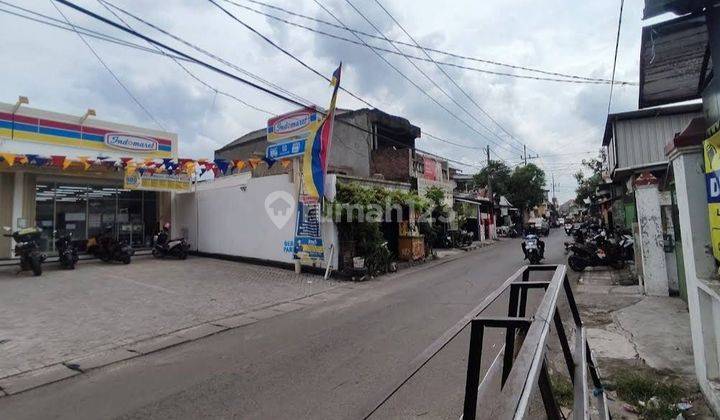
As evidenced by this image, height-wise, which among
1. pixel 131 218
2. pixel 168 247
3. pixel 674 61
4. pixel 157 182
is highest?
pixel 157 182

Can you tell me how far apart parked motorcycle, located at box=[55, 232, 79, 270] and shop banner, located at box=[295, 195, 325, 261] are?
744cm

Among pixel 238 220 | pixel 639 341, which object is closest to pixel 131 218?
pixel 238 220

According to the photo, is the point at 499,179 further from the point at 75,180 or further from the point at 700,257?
the point at 700,257

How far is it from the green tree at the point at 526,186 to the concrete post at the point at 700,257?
41.2m

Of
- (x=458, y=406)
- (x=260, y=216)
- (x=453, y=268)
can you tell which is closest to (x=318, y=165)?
(x=260, y=216)

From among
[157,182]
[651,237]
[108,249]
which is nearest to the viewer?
[651,237]

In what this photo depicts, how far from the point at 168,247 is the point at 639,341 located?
50.6ft

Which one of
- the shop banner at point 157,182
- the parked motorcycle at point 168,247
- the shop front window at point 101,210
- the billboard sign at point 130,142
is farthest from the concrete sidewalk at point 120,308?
the billboard sign at point 130,142

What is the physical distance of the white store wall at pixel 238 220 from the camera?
13.6m

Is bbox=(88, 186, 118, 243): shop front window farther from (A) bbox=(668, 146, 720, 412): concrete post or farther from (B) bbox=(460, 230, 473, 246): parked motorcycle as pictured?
(A) bbox=(668, 146, 720, 412): concrete post

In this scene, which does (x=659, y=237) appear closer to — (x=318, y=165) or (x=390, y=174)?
(x=318, y=165)

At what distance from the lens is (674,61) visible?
5.00 m

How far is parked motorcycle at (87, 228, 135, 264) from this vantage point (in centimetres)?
1462

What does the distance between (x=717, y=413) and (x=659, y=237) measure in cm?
633
